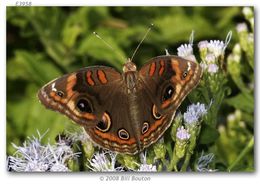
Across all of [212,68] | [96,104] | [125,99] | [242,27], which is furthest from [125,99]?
[242,27]

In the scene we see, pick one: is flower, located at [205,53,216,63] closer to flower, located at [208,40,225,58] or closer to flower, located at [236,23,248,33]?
flower, located at [208,40,225,58]

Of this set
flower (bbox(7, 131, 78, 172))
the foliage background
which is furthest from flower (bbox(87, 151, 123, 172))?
the foliage background

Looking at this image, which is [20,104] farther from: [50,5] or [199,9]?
[199,9]

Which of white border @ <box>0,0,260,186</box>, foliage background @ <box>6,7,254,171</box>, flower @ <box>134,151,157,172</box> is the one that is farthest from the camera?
foliage background @ <box>6,7,254,171</box>

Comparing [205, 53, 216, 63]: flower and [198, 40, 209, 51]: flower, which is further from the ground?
[198, 40, 209, 51]: flower

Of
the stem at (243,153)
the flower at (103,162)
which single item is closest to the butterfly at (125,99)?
the flower at (103,162)

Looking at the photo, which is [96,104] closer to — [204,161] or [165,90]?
[165,90]
